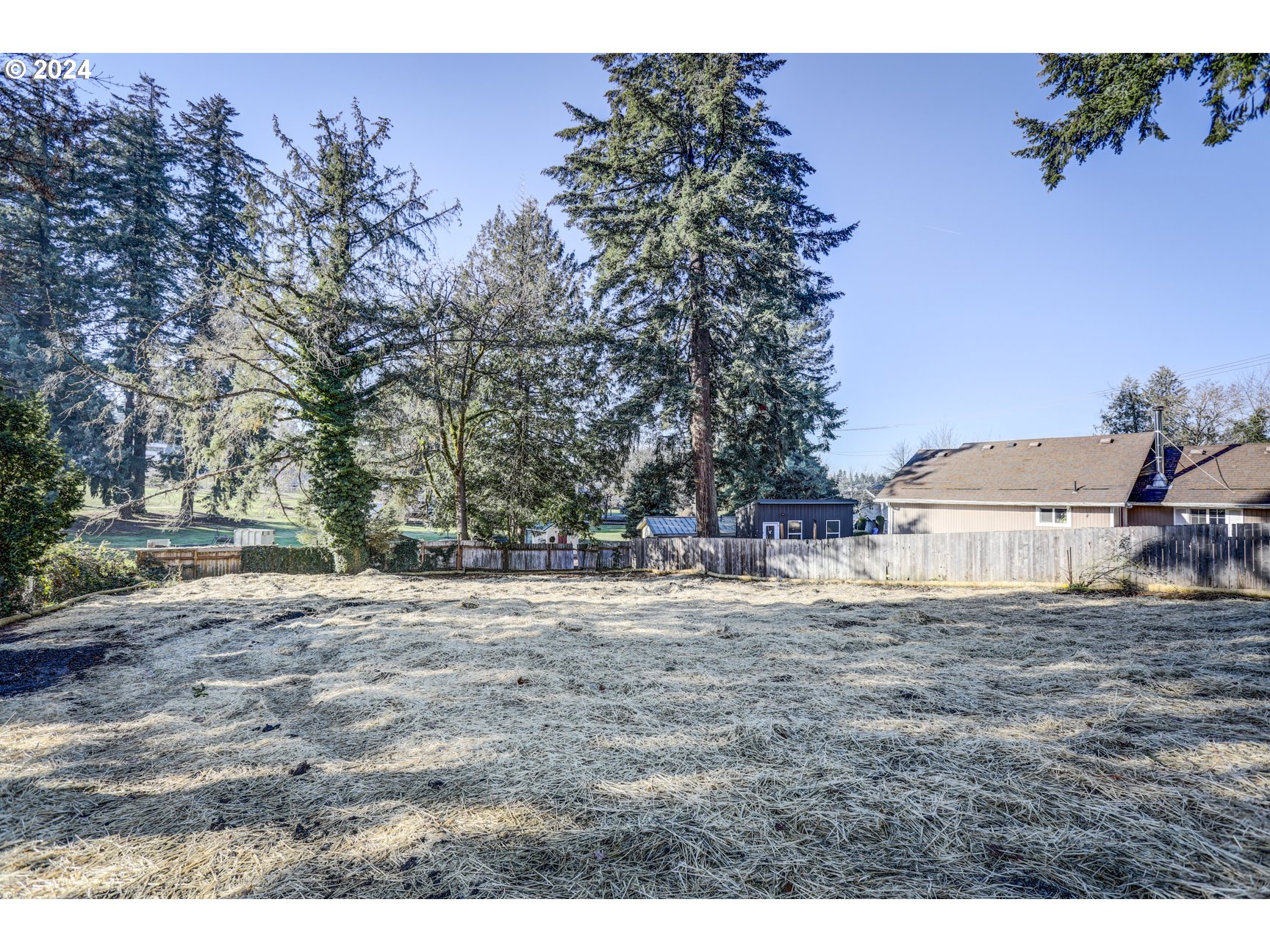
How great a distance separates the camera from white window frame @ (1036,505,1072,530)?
54.6ft

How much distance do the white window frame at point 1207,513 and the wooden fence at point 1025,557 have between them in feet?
28.1

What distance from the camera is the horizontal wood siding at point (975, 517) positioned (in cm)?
1639

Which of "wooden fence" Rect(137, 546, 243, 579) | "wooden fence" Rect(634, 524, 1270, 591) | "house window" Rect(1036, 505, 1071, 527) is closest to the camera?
"wooden fence" Rect(634, 524, 1270, 591)

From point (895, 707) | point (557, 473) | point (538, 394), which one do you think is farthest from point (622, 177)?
point (895, 707)

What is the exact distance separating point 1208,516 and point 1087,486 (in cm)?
322

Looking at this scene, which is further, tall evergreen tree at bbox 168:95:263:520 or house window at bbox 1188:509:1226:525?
house window at bbox 1188:509:1226:525

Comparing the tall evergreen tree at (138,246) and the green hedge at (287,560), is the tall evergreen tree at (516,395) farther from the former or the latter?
the tall evergreen tree at (138,246)

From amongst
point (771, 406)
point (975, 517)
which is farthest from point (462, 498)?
point (975, 517)

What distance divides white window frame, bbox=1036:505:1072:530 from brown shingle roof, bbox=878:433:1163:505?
319mm

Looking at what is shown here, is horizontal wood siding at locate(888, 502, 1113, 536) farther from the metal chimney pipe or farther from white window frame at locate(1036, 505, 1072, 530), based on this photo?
the metal chimney pipe

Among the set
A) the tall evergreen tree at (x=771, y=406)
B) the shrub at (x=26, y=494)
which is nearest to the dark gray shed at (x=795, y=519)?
A: the tall evergreen tree at (x=771, y=406)

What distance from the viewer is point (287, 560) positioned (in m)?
17.3

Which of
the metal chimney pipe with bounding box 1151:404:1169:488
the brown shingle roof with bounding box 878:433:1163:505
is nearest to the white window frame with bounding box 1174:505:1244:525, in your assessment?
the metal chimney pipe with bounding box 1151:404:1169:488

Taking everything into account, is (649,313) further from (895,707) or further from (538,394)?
(895,707)
